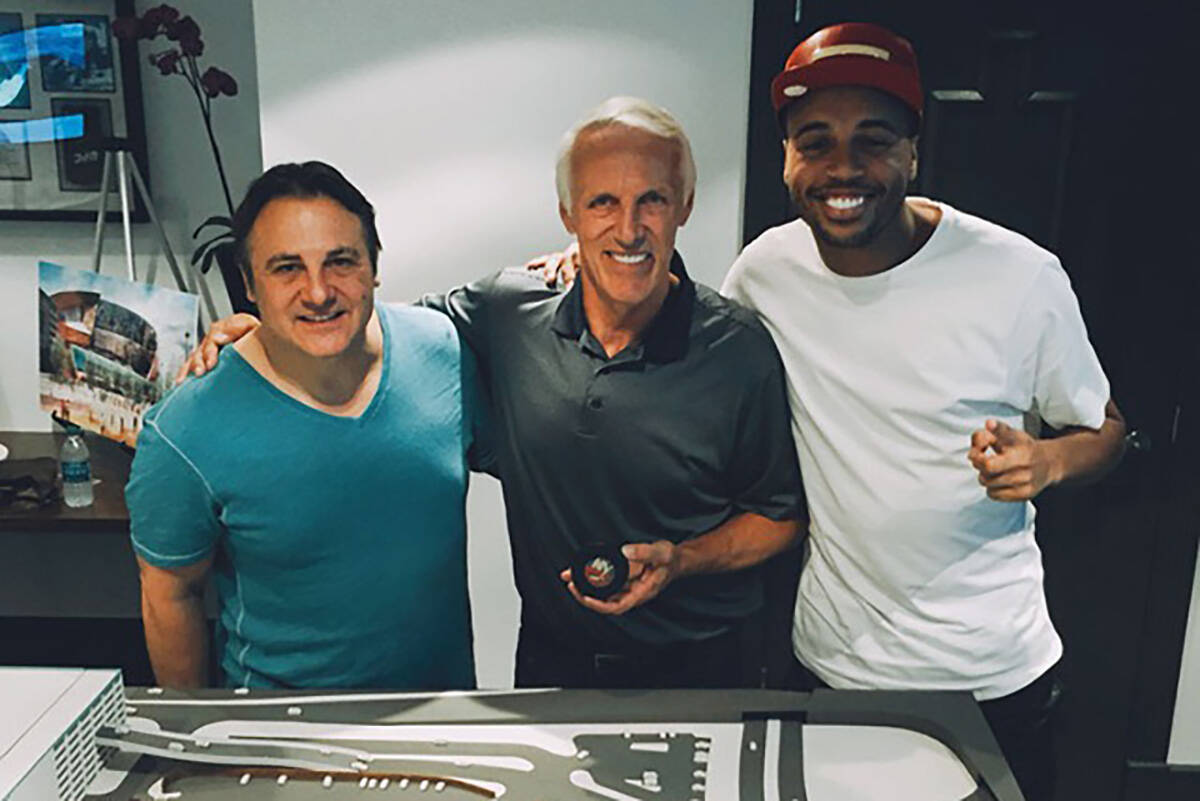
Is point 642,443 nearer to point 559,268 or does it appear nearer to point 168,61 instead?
point 559,268

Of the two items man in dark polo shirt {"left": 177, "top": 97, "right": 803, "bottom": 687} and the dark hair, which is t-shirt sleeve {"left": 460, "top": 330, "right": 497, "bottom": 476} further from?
the dark hair

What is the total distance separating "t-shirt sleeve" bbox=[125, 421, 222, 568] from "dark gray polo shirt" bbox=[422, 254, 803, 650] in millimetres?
440

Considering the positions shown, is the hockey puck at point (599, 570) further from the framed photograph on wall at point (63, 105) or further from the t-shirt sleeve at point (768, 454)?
the framed photograph on wall at point (63, 105)

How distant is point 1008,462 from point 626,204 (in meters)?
0.61

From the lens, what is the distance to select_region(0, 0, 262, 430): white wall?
8.84ft

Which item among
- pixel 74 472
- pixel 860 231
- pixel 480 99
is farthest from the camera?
pixel 74 472

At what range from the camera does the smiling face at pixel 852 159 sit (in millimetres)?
1435

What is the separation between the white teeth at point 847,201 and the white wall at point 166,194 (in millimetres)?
1812

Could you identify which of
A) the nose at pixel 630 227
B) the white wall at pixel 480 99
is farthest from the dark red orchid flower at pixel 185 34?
the nose at pixel 630 227

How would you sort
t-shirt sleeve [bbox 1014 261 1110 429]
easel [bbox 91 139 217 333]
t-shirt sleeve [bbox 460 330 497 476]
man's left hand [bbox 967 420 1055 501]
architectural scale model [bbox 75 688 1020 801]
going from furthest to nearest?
easel [bbox 91 139 217 333] → t-shirt sleeve [bbox 460 330 497 476] → t-shirt sleeve [bbox 1014 261 1110 429] → man's left hand [bbox 967 420 1055 501] → architectural scale model [bbox 75 688 1020 801]

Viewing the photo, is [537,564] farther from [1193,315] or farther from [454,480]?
[1193,315]

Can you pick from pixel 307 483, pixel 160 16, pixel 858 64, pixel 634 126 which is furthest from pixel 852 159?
pixel 160 16

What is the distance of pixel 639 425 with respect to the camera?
152 centimetres

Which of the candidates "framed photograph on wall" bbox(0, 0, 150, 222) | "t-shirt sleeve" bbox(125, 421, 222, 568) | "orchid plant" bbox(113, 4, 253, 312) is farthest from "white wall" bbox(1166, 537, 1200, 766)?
"framed photograph on wall" bbox(0, 0, 150, 222)
